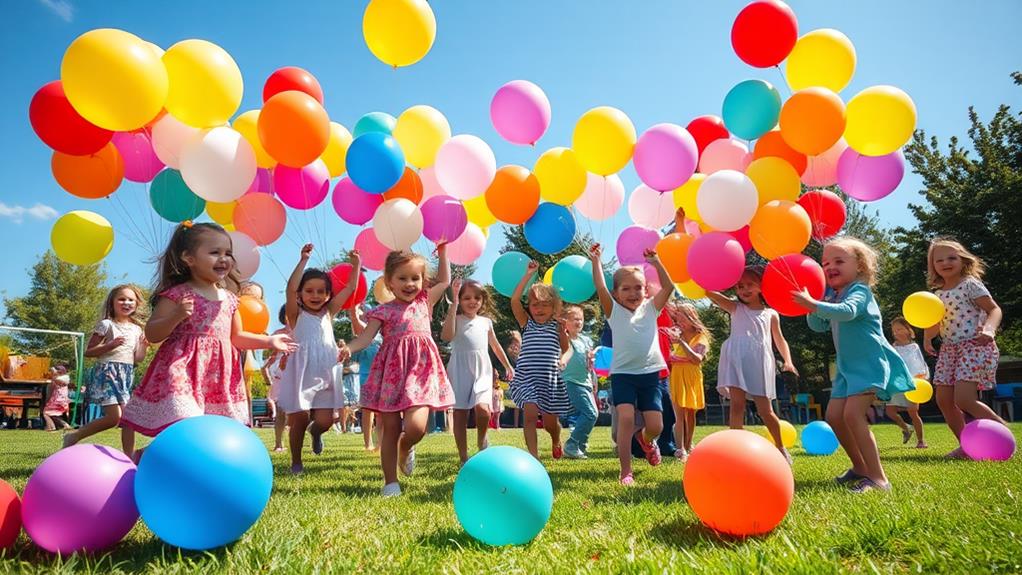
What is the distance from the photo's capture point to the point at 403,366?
14.5 feet

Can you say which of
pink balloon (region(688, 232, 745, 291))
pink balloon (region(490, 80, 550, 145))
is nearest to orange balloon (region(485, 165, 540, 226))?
pink balloon (region(490, 80, 550, 145))

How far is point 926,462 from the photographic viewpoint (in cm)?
545

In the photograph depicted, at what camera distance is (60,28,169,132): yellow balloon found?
421 cm

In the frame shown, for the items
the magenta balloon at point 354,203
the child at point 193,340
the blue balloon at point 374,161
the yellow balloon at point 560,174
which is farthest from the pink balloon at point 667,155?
the child at point 193,340

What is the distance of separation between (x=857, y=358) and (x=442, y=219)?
12.4 feet

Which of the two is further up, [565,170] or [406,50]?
[406,50]

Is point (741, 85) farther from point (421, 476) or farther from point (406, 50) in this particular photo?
point (421, 476)

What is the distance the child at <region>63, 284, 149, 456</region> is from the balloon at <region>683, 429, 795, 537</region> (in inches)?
215

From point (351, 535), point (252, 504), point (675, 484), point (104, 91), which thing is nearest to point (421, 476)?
point (675, 484)

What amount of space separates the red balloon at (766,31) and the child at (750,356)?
208cm

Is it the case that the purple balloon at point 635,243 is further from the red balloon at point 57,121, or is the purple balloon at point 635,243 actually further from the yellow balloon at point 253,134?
the red balloon at point 57,121

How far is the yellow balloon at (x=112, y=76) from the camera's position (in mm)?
4211

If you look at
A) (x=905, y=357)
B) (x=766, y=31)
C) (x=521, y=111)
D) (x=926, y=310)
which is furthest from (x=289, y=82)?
(x=905, y=357)

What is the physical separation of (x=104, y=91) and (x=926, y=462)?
739 centimetres
